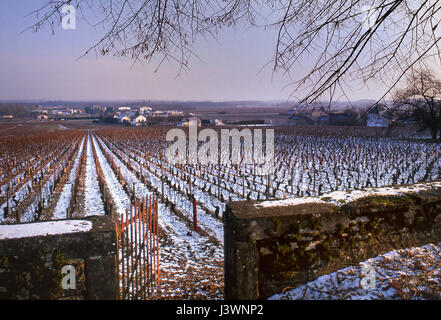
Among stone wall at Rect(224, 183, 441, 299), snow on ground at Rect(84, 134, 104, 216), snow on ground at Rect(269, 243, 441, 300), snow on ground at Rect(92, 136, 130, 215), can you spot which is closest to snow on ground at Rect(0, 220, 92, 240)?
stone wall at Rect(224, 183, 441, 299)

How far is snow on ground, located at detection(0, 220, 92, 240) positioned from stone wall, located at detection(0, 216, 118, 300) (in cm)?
6

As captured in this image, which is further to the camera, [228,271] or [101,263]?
[228,271]

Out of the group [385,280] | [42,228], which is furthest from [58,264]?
[385,280]

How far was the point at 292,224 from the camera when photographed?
2850 millimetres

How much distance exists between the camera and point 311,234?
114 inches

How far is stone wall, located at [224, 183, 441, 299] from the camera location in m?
2.78

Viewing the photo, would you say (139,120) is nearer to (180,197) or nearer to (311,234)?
(180,197)

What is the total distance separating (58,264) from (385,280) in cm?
312

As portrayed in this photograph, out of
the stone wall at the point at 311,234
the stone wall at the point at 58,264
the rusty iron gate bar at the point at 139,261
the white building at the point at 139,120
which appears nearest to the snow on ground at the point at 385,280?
the stone wall at the point at 311,234

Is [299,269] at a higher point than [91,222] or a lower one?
lower
